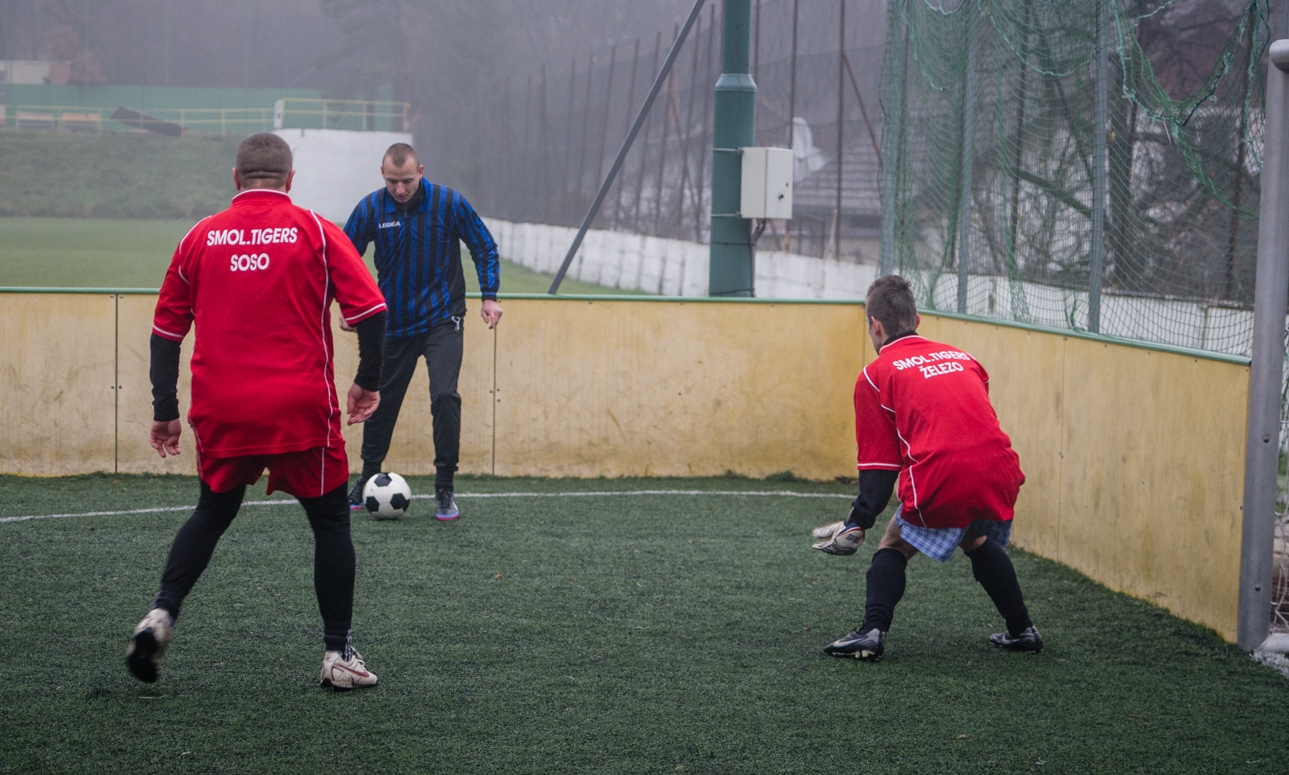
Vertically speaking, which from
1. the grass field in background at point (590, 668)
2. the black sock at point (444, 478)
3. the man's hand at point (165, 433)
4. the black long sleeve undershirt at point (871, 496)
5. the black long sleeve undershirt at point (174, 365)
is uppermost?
the black long sleeve undershirt at point (174, 365)

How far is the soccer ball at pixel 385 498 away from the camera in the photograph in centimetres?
609

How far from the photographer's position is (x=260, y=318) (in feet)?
11.0

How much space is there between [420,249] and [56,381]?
101 inches

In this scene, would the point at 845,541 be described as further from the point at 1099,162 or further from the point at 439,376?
the point at 439,376

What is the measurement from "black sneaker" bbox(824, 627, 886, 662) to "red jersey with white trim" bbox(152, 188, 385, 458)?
5.97ft

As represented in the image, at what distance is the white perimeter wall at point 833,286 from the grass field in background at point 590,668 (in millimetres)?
1216

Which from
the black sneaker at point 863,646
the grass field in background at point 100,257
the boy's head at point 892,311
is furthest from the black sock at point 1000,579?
the grass field in background at point 100,257

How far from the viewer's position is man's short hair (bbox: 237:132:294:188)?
3.43m

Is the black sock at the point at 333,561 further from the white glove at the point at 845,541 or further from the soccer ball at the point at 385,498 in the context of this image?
the soccer ball at the point at 385,498

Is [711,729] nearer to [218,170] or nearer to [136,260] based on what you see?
[136,260]

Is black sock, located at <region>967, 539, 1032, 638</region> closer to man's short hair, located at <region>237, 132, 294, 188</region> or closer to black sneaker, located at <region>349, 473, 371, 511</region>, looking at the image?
man's short hair, located at <region>237, 132, 294, 188</region>

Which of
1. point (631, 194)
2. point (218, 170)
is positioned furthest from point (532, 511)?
point (218, 170)

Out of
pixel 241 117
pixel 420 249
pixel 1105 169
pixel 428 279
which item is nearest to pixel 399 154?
pixel 420 249

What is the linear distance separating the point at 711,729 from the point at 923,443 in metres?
1.12
